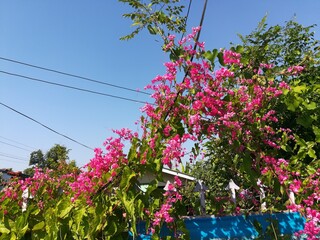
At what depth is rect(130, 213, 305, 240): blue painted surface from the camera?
2.76 meters

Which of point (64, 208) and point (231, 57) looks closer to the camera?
point (64, 208)

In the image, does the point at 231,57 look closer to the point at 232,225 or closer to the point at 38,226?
the point at 232,225

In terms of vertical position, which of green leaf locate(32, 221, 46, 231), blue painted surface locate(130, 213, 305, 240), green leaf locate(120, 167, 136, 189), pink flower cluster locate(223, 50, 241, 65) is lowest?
green leaf locate(32, 221, 46, 231)

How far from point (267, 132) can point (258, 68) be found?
65 centimetres

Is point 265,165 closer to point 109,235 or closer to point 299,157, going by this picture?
point 299,157

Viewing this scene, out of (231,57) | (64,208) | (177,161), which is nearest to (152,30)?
(231,57)

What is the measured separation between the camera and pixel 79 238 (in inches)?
91.0

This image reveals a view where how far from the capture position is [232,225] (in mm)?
2832

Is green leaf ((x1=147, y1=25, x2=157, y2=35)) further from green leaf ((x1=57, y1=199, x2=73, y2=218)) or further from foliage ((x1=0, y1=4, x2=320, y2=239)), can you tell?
green leaf ((x1=57, y1=199, x2=73, y2=218))

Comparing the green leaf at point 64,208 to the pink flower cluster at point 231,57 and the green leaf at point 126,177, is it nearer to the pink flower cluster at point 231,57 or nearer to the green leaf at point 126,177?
the green leaf at point 126,177

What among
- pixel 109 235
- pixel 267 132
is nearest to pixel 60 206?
pixel 109 235

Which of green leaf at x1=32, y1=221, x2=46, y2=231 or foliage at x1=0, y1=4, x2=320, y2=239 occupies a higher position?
foliage at x1=0, y1=4, x2=320, y2=239

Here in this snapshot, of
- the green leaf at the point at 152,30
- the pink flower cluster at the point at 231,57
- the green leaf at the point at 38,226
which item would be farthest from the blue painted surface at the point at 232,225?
the green leaf at the point at 152,30

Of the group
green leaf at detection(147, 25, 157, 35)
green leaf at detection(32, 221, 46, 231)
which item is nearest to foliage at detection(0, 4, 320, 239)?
green leaf at detection(32, 221, 46, 231)
